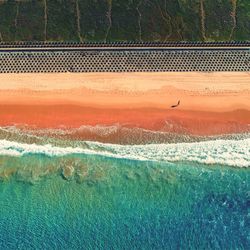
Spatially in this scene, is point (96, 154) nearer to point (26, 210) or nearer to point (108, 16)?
point (26, 210)

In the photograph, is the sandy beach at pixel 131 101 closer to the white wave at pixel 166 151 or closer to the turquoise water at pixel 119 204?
the white wave at pixel 166 151

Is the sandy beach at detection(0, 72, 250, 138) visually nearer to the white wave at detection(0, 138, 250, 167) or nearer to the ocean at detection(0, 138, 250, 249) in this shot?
the white wave at detection(0, 138, 250, 167)

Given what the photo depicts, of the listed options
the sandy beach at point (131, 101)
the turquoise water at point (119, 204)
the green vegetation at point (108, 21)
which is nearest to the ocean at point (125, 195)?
the turquoise water at point (119, 204)

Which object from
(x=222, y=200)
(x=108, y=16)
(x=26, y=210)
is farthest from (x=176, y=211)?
(x=108, y=16)

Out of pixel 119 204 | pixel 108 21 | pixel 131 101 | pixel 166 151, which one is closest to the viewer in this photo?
pixel 119 204

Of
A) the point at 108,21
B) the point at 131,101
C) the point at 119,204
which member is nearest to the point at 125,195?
the point at 119,204

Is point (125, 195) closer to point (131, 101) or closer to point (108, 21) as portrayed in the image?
point (131, 101)
